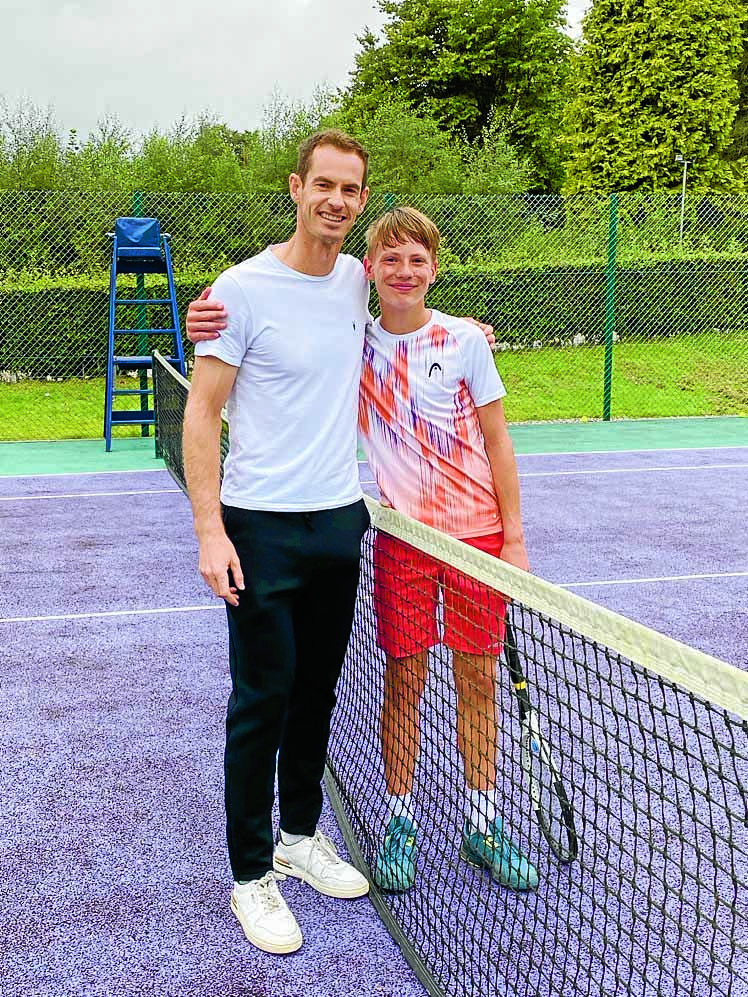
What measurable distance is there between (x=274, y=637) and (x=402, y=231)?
41.5 inches

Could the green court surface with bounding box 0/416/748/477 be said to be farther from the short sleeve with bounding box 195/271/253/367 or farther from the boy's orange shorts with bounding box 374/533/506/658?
the short sleeve with bounding box 195/271/253/367

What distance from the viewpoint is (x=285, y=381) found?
2.47 metres

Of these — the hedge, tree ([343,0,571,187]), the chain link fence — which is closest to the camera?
the chain link fence

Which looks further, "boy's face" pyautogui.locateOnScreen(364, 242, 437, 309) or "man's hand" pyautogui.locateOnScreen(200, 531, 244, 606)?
"boy's face" pyautogui.locateOnScreen(364, 242, 437, 309)

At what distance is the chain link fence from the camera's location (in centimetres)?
1220

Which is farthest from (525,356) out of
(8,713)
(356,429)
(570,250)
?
(356,429)

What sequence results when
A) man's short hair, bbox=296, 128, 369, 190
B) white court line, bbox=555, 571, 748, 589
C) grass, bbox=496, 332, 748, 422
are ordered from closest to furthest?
man's short hair, bbox=296, 128, 369, 190
white court line, bbox=555, 571, 748, 589
grass, bbox=496, 332, 748, 422

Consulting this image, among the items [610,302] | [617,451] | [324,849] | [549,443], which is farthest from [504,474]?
[610,302]

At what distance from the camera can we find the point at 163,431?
9922 millimetres

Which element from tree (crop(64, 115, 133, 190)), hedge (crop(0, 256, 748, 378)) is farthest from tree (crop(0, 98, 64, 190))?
hedge (crop(0, 256, 748, 378))

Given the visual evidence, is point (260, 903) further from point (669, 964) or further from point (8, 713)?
point (8, 713)

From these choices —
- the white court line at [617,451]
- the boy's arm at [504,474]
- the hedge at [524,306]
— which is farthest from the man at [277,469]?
the hedge at [524,306]

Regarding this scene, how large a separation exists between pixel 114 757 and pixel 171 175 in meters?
14.9

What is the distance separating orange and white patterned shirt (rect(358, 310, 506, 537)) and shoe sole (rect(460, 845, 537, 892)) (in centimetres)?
89
